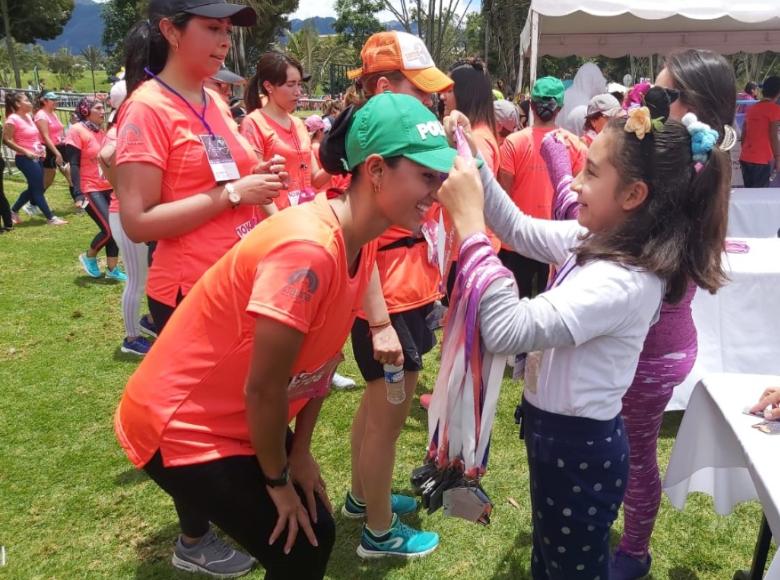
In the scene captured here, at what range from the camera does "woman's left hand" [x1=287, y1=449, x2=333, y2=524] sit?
5.89 ft

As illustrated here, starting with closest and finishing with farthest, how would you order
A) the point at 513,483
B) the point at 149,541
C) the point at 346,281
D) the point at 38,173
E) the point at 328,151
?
the point at 346,281 → the point at 328,151 → the point at 149,541 → the point at 513,483 → the point at 38,173

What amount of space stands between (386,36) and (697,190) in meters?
1.34

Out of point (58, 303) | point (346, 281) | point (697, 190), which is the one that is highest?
point (697, 190)

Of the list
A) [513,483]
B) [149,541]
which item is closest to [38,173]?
[149,541]

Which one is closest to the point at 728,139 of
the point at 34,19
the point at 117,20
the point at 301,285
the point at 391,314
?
the point at 391,314

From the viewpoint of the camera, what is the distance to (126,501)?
10.2 ft

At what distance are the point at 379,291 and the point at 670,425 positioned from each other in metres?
2.60

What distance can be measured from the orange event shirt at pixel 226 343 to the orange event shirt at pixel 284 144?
2338 millimetres

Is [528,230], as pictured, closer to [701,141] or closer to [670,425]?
[701,141]

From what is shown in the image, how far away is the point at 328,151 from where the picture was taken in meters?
1.62

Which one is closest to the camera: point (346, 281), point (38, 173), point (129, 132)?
point (346, 281)

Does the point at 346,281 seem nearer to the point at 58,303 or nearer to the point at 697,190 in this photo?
the point at 697,190

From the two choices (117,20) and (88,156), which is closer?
(88,156)

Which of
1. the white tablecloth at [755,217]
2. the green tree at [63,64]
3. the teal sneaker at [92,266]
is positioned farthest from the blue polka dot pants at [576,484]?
the green tree at [63,64]
